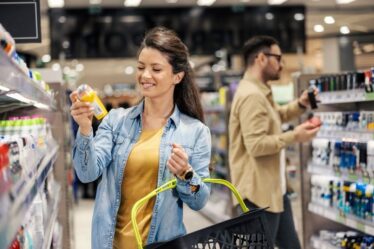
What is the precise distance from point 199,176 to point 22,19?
1.87 metres

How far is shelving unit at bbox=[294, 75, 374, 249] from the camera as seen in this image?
428 centimetres

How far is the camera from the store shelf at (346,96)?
4.16 meters

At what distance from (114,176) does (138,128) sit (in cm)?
23

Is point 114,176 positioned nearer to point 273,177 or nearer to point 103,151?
point 103,151

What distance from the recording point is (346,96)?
450 centimetres

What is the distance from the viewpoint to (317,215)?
5500 millimetres

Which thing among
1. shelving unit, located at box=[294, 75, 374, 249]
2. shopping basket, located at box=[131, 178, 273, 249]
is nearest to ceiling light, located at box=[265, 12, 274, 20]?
shelving unit, located at box=[294, 75, 374, 249]

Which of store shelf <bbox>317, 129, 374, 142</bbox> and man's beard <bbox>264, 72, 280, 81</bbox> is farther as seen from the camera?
man's beard <bbox>264, 72, 280, 81</bbox>

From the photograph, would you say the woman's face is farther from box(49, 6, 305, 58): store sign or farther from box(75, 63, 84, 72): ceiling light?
box(75, 63, 84, 72): ceiling light

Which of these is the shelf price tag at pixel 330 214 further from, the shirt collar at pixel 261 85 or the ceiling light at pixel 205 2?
the ceiling light at pixel 205 2

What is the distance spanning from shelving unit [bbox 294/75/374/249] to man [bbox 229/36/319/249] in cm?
34

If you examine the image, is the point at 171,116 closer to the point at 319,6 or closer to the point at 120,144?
the point at 120,144

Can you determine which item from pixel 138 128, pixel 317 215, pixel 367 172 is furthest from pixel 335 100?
pixel 138 128

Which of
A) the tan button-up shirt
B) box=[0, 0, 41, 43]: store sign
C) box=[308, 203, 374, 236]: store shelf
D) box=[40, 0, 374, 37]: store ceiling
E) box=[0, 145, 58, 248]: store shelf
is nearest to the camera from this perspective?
A: box=[0, 145, 58, 248]: store shelf
